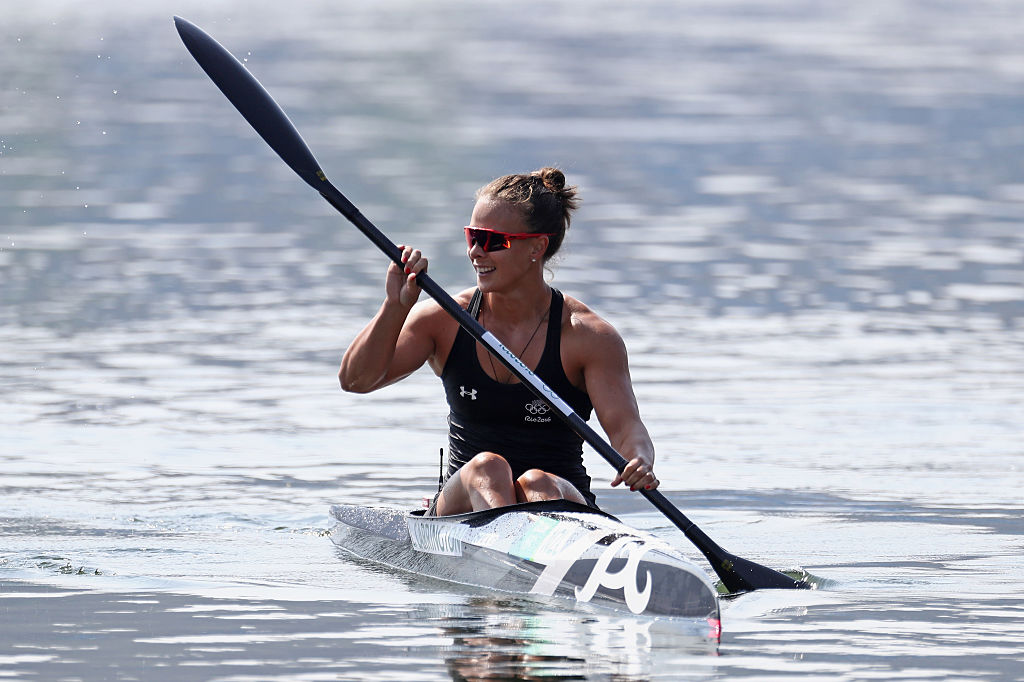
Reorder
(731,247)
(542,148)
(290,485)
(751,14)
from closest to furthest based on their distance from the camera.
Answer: (290,485) < (731,247) < (542,148) < (751,14)

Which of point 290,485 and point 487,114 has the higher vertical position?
point 487,114

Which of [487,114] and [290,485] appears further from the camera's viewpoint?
[487,114]

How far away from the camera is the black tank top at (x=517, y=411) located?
823cm

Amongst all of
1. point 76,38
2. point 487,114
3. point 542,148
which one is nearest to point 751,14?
point 76,38

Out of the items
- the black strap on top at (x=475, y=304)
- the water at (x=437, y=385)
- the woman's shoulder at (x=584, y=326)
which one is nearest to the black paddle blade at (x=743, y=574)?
the water at (x=437, y=385)

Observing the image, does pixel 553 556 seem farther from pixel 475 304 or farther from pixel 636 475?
pixel 475 304

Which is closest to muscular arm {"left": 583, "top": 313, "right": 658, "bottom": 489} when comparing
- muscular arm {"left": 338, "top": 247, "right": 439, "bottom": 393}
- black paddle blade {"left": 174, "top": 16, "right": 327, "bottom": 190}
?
muscular arm {"left": 338, "top": 247, "right": 439, "bottom": 393}

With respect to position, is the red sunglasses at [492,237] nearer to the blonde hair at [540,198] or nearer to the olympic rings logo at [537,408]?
the blonde hair at [540,198]

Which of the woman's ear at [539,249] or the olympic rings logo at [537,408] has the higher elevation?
the woman's ear at [539,249]

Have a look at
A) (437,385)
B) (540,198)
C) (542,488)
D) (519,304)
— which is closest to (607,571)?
(542,488)

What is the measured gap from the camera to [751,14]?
209ft

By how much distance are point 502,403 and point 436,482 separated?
7.29 feet

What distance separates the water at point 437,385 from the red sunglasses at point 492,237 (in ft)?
4.33

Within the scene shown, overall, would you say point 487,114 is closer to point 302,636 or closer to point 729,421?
point 729,421
